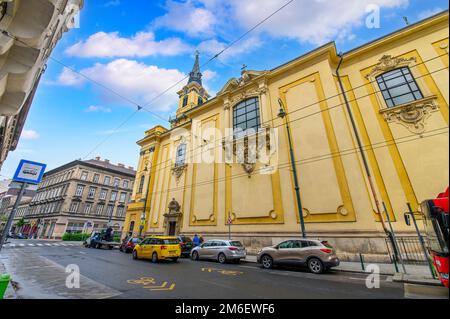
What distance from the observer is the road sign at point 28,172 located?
5.43 metres

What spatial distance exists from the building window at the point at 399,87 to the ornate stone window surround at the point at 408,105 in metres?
0.21

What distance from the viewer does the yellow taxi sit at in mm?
12009

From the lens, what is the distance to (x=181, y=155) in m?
25.8

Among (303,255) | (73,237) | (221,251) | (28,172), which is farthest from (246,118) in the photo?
(73,237)

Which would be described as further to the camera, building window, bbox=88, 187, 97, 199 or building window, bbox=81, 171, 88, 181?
building window, bbox=88, 187, 97, 199

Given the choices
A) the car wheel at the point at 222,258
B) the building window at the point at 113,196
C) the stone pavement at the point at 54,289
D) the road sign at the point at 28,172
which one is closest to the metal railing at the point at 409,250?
the car wheel at the point at 222,258

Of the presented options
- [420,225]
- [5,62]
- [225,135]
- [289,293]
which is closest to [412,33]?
[420,225]

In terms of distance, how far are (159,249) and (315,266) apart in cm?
838

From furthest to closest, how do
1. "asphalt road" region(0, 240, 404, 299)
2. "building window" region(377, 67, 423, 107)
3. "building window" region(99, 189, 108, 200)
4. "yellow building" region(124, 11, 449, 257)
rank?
"building window" region(99, 189, 108, 200) < "building window" region(377, 67, 423, 107) < "yellow building" region(124, 11, 449, 257) < "asphalt road" region(0, 240, 404, 299)

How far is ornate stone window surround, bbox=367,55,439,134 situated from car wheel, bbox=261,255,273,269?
11.0 meters

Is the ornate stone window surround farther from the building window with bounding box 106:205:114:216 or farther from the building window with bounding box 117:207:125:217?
the building window with bounding box 117:207:125:217

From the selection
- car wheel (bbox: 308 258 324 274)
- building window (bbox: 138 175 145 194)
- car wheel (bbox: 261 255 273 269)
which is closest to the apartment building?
building window (bbox: 138 175 145 194)

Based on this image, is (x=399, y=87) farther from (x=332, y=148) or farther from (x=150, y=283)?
(x=150, y=283)

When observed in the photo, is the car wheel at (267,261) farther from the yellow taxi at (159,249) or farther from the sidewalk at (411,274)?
the yellow taxi at (159,249)
